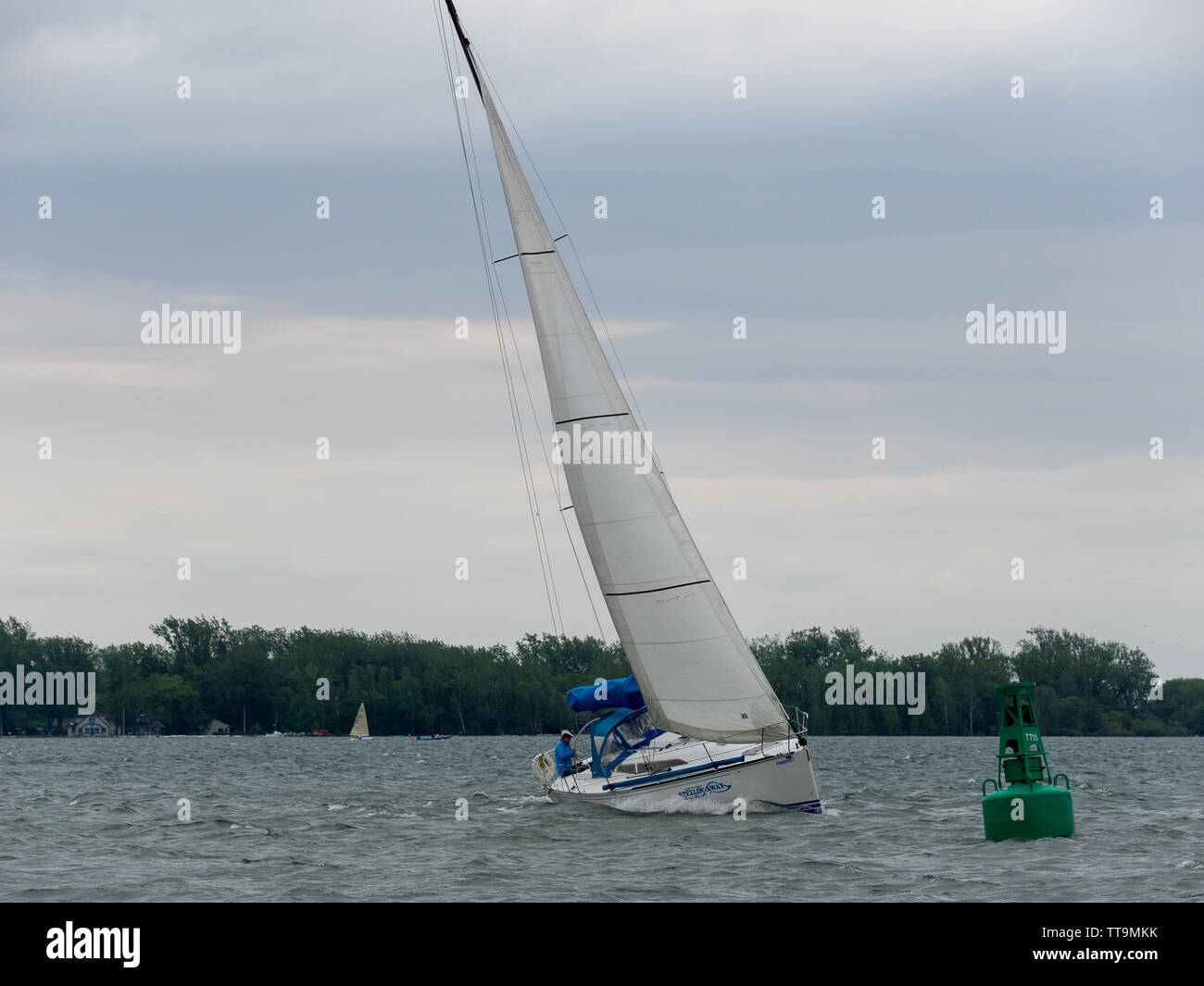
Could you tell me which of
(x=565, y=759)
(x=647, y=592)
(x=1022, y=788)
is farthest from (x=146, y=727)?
(x=1022, y=788)

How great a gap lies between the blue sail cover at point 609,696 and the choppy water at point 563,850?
7.54 feet

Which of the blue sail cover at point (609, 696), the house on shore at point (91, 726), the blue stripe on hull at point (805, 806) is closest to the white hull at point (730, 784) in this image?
the blue stripe on hull at point (805, 806)

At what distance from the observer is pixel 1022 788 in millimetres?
23000

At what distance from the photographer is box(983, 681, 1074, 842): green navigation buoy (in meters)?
21.8

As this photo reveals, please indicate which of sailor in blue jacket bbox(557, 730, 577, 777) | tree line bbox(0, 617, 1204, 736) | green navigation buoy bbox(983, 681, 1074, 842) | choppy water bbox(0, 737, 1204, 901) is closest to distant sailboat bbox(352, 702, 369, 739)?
tree line bbox(0, 617, 1204, 736)

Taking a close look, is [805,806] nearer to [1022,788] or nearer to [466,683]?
[1022,788]

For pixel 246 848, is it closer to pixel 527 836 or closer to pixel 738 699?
pixel 527 836

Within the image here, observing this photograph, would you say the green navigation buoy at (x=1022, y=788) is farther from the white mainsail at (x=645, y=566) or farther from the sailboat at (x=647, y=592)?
the white mainsail at (x=645, y=566)

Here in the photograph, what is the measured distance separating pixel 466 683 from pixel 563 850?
129005mm

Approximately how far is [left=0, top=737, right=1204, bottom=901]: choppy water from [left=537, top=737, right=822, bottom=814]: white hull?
1.08ft

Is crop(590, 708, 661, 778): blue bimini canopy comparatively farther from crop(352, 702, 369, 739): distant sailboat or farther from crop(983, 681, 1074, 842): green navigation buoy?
crop(352, 702, 369, 739): distant sailboat

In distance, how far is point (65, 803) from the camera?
3994 cm

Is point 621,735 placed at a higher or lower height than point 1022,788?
higher
